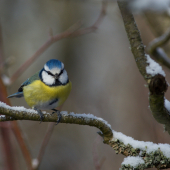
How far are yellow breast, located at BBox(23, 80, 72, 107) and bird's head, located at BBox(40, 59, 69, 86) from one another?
4cm

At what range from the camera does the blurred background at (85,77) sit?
359 cm

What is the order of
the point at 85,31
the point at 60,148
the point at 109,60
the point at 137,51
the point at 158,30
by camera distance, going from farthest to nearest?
the point at 109,60, the point at 60,148, the point at 85,31, the point at 158,30, the point at 137,51

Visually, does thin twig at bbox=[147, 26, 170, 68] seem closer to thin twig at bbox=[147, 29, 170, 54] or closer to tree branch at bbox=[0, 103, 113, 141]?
thin twig at bbox=[147, 29, 170, 54]

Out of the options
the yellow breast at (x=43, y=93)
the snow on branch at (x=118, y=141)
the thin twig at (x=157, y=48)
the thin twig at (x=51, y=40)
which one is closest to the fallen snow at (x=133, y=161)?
the snow on branch at (x=118, y=141)

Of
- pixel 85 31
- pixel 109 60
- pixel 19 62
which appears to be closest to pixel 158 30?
pixel 85 31

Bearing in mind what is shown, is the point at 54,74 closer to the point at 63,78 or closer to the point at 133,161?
the point at 63,78

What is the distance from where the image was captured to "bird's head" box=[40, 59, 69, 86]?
181cm

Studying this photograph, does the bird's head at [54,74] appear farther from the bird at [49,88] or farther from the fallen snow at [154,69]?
the fallen snow at [154,69]

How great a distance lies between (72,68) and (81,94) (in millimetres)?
1344

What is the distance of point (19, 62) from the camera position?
6.09 meters

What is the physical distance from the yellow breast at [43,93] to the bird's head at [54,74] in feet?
0.13

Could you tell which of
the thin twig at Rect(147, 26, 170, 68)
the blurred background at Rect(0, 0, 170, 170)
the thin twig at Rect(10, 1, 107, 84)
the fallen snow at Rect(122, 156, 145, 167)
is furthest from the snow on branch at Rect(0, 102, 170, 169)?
the blurred background at Rect(0, 0, 170, 170)

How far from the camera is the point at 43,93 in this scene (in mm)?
1785

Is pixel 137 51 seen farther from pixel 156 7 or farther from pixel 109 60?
pixel 109 60
